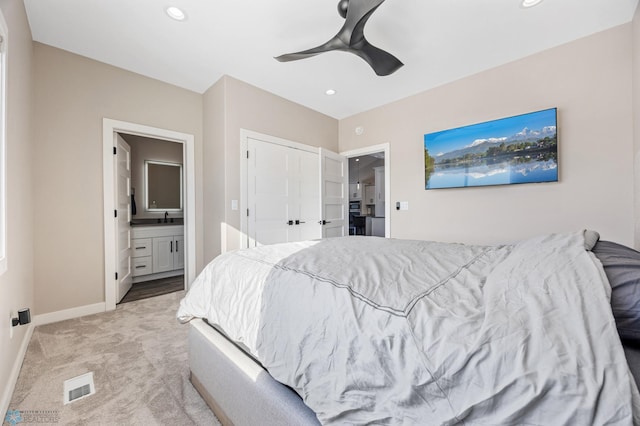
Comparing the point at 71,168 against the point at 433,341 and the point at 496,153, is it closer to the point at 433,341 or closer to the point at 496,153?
the point at 433,341

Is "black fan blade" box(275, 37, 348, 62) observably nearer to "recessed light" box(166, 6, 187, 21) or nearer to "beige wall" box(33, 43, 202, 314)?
"recessed light" box(166, 6, 187, 21)

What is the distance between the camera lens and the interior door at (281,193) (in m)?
3.22

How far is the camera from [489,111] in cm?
287

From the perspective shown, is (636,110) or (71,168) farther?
(71,168)

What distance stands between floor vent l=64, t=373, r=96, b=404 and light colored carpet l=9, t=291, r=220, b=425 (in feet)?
0.08

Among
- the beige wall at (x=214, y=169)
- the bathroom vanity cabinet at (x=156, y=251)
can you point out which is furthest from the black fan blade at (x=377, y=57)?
the bathroom vanity cabinet at (x=156, y=251)

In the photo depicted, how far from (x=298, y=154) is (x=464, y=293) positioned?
3.17 m

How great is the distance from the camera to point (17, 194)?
1.80 meters

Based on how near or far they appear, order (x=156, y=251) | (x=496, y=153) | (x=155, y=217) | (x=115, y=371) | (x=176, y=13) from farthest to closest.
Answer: (x=155, y=217)
(x=156, y=251)
(x=496, y=153)
(x=176, y=13)
(x=115, y=371)

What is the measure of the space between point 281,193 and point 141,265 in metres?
2.29

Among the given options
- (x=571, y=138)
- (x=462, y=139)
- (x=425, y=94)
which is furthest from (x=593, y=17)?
(x=425, y=94)

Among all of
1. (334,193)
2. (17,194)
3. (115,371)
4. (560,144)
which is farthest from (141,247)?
(560,144)

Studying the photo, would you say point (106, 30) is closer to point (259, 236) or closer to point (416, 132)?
point (259, 236)

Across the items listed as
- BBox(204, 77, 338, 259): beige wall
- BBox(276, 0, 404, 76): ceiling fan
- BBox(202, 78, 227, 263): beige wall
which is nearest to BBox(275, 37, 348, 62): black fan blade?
BBox(276, 0, 404, 76): ceiling fan
